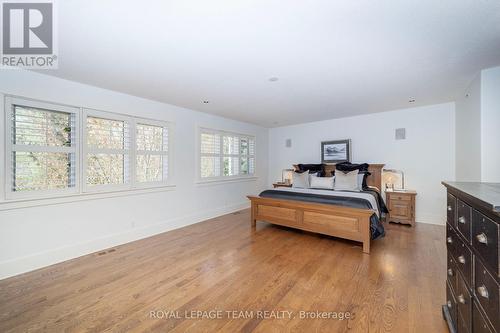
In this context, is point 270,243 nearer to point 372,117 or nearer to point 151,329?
point 151,329

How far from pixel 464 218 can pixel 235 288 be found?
6.14 feet

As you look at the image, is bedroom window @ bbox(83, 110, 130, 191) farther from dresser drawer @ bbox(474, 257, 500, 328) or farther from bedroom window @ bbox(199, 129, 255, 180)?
dresser drawer @ bbox(474, 257, 500, 328)

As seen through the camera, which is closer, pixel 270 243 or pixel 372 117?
pixel 270 243

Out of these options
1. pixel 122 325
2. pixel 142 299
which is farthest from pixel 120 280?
pixel 122 325

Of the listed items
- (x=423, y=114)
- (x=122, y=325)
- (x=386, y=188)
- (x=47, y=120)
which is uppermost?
(x=423, y=114)

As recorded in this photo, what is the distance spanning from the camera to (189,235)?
3674 mm

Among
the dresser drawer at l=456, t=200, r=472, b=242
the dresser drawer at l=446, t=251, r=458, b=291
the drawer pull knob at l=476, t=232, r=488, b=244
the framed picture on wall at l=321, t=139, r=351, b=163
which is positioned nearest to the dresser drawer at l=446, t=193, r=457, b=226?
the dresser drawer at l=456, t=200, r=472, b=242

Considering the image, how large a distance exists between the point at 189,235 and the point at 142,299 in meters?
1.71

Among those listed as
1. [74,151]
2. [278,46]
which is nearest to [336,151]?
[278,46]

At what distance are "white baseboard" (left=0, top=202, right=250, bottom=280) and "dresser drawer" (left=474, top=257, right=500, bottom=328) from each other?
3.85 meters

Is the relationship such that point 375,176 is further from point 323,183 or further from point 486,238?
point 486,238

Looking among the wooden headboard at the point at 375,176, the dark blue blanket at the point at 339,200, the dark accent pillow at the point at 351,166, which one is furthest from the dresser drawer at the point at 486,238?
the wooden headboard at the point at 375,176

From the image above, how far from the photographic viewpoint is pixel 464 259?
127cm

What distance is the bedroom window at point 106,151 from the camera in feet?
10.0
